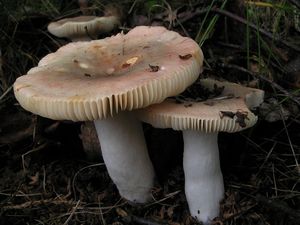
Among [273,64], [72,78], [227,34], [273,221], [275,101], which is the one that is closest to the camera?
[72,78]

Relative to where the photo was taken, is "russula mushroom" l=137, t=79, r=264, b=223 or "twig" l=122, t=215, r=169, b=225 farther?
"twig" l=122, t=215, r=169, b=225

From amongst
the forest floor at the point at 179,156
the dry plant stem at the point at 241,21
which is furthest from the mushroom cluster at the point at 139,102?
the dry plant stem at the point at 241,21

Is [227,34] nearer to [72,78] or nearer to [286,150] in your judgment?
[286,150]

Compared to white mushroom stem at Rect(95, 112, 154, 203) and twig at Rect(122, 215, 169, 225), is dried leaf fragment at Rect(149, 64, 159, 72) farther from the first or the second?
twig at Rect(122, 215, 169, 225)

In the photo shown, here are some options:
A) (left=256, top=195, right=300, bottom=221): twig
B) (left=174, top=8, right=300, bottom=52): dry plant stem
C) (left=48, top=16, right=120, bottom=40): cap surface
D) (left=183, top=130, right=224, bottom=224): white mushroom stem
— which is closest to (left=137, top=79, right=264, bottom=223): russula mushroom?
(left=183, top=130, right=224, bottom=224): white mushroom stem

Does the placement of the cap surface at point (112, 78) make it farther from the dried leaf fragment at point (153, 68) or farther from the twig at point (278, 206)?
the twig at point (278, 206)

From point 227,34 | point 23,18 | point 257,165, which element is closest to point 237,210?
point 257,165

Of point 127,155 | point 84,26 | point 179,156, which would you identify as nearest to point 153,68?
point 127,155
